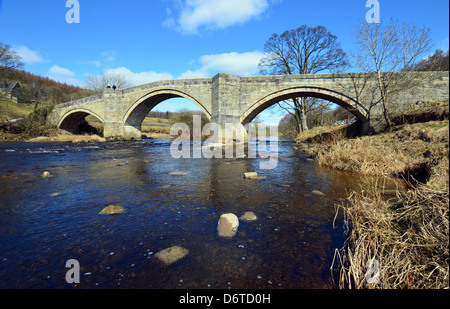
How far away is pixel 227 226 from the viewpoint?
2570 millimetres

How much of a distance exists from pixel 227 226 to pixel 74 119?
34.6 metres

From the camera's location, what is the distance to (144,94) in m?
21.9

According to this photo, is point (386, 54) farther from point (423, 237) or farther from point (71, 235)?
point (71, 235)

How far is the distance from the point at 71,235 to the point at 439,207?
369cm

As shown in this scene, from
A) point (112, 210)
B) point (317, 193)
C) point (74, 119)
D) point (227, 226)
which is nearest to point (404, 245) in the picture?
point (227, 226)

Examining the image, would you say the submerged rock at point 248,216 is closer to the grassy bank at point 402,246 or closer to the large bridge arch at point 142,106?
the grassy bank at point 402,246

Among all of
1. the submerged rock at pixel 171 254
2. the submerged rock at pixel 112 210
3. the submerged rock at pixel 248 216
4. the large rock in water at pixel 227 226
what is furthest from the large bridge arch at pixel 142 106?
the submerged rock at pixel 171 254

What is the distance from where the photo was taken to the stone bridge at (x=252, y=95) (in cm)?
1340

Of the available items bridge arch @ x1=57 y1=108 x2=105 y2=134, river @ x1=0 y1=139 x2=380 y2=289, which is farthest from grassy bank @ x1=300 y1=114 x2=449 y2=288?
bridge arch @ x1=57 y1=108 x2=105 y2=134

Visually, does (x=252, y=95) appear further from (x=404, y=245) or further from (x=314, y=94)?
(x=404, y=245)

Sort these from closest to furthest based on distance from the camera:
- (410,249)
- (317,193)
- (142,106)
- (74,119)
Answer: (410,249)
(317,193)
(142,106)
(74,119)

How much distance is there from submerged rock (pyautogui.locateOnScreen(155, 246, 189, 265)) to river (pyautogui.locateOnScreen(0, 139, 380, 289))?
0.06 meters

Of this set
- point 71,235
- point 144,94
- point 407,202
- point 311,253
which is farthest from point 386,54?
point 144,94
